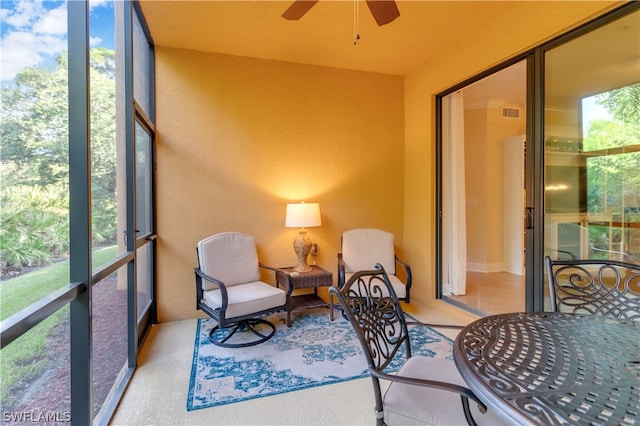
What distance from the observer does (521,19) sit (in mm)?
2496

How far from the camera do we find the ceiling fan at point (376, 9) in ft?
6.16

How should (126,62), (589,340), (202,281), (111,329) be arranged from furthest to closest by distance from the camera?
1. (202,281)
2. (126,62)
3. (111,329)
4. (589,340)

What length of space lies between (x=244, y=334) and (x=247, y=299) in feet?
1.60

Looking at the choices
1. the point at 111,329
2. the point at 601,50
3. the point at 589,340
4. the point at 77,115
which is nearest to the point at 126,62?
the point at 77,115

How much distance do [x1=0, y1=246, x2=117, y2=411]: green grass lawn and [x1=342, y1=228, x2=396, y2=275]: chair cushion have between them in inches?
106

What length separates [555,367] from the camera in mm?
970

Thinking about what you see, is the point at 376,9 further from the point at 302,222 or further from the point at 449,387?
the point at 449,387

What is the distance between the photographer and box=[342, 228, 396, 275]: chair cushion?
362cm

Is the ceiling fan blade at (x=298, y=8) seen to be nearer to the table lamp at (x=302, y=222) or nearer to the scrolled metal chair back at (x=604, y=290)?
the table lamp at (x=302, y=222)

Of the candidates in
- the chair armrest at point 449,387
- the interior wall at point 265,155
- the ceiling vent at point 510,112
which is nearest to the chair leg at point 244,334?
the interior wall at point 265,155

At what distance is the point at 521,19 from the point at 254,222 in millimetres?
3164

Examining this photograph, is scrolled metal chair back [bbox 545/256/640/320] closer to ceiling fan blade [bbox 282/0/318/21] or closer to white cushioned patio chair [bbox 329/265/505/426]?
white cushioned patio chair [bbox 329/265/505/426]

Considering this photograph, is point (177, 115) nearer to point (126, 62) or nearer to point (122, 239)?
point (126, 62)

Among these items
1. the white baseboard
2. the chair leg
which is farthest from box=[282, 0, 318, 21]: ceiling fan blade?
the white baseboard
